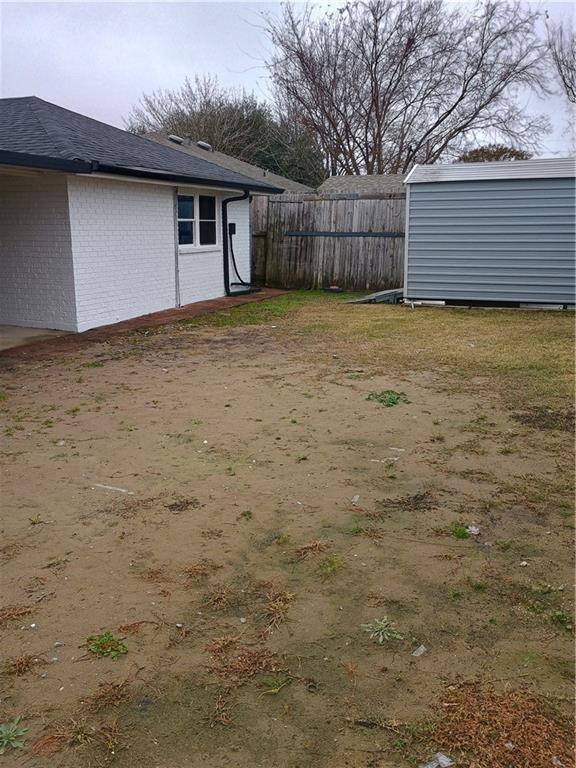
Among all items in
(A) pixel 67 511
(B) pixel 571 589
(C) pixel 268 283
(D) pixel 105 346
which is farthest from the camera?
(C) pixel 268 283

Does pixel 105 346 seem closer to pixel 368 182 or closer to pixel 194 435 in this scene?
pixel 194 435

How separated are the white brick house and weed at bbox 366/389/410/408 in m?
4.83

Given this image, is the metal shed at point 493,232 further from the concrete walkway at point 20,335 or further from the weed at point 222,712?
Result: the weed at point 222,712

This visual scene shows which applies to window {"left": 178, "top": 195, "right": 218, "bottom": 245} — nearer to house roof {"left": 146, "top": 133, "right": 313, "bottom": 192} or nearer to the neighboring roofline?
the neighboring roofline

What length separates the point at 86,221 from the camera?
377 inches

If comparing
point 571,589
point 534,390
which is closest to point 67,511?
point 571,589

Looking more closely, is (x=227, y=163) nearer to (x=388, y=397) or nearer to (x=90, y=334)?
(x=90, y=334)

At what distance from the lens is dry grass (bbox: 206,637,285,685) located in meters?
2.39

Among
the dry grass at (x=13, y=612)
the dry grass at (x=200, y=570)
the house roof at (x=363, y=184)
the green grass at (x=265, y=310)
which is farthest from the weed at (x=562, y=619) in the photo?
the house roof at (x=363, y=184)

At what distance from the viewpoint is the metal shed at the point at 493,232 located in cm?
1141

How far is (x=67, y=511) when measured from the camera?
12.3 ft

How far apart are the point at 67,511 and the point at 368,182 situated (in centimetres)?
1759

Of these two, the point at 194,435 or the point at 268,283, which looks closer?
the point at 194,435

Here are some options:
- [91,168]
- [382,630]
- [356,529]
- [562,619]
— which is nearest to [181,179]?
[91,168]
